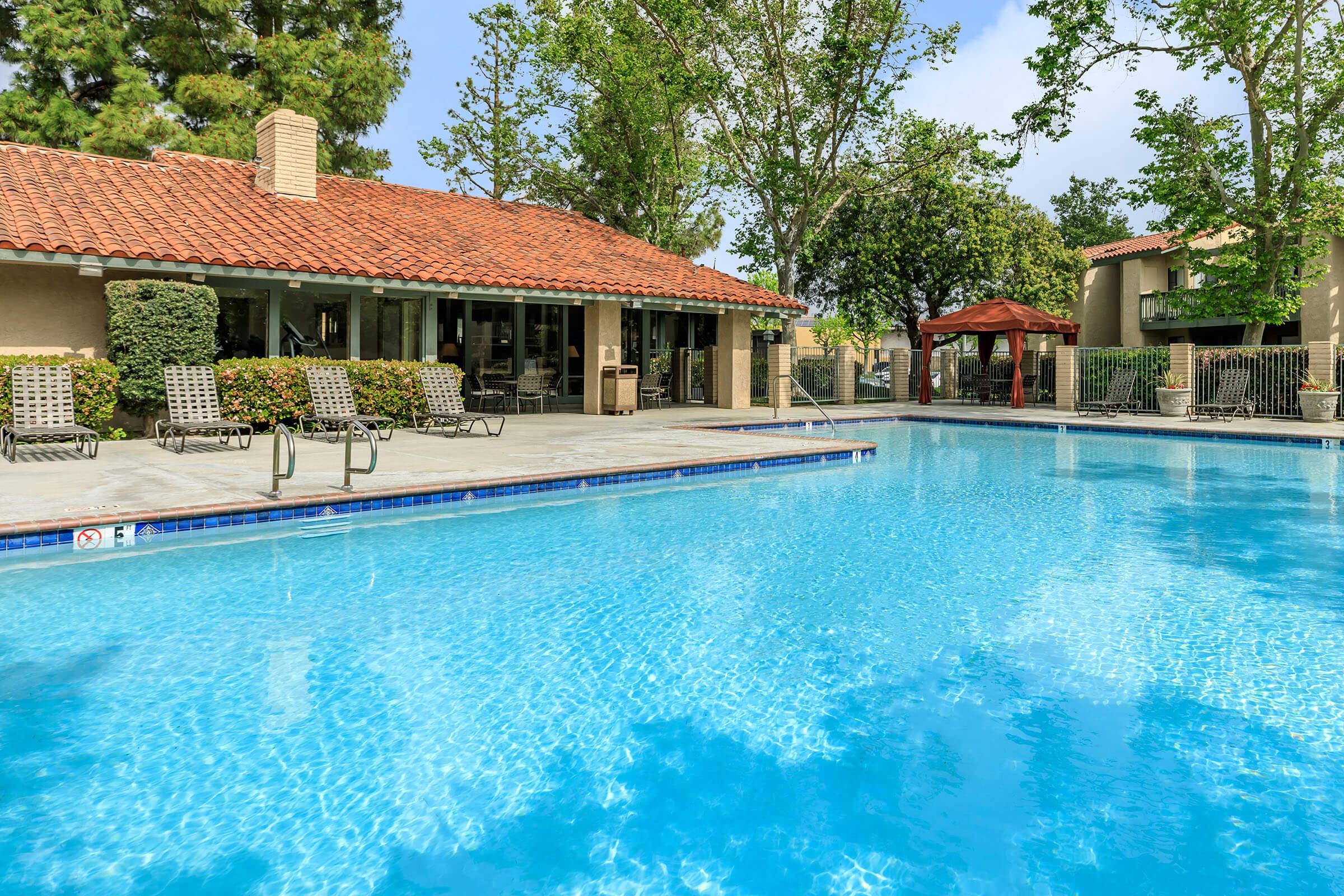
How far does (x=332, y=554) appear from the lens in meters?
6.97

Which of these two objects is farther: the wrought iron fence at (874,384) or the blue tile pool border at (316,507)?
the wrought iron fence at (874,384)

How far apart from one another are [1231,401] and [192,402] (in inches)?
822

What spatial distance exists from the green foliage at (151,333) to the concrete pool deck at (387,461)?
2.66ft

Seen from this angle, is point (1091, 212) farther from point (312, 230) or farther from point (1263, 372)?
point (312, 230)

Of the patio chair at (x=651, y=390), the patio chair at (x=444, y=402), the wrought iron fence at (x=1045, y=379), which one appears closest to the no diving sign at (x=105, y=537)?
the patio chair at (x=444, y=402)

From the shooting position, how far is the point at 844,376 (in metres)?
27.8

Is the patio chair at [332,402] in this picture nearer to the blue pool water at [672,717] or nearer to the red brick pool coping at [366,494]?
the red brick pool coping at [366,494]

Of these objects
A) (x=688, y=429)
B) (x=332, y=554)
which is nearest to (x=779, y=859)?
(x=332, y=554)

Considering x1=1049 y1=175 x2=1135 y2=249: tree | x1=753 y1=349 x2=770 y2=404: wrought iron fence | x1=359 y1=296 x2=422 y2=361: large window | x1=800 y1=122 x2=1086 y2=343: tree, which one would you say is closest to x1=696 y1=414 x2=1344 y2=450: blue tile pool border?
x1=359 y1=296 x2=422 y2=361: large window

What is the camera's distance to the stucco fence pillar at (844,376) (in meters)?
27.5

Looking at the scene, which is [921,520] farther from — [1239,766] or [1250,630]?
[1239,766]

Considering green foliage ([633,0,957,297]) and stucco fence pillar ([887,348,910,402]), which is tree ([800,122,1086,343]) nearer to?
green foliage ([633,0,957,297])

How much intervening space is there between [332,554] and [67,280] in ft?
34.0

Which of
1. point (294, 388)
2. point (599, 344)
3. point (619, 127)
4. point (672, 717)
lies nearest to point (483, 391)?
point (599, 344)
